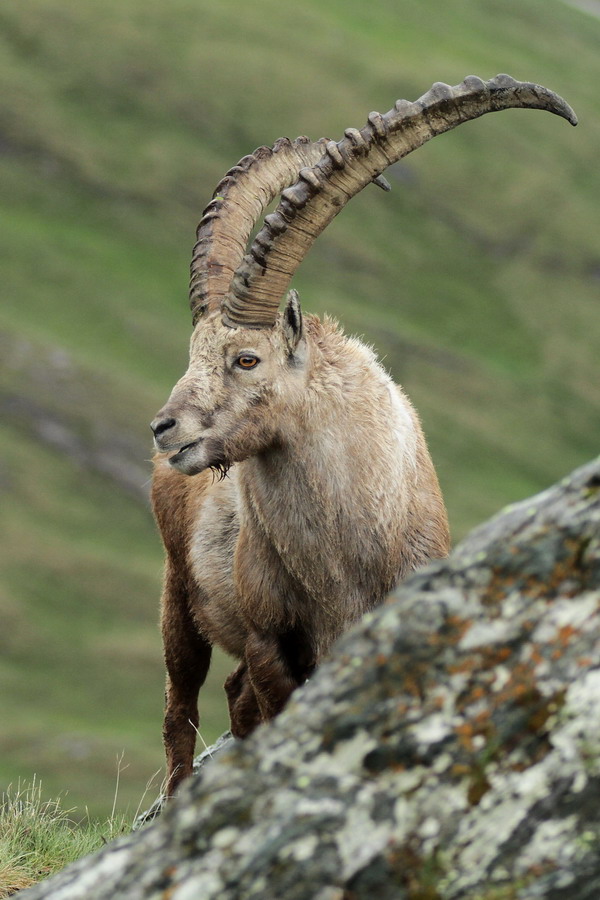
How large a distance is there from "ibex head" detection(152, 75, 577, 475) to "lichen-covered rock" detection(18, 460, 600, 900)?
17.8 ft

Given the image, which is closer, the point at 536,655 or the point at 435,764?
the point at 435,764

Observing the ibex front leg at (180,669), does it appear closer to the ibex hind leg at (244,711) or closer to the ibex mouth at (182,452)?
the ibex hind leg at (244,711)

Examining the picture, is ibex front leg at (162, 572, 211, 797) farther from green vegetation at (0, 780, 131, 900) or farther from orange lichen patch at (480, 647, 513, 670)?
orange lichen patch at (480, 647, 513, 670)

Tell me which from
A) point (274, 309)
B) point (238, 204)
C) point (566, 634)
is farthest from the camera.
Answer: point (238, 204)

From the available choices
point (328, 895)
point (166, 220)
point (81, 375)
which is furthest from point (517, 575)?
point (166, 220)

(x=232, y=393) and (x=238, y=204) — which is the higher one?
(x=238, y=204)

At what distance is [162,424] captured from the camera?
1024cm

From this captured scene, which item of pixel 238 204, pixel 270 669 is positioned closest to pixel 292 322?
pixel 238 204

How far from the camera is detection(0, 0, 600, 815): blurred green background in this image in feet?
366

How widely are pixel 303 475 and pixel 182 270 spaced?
481 feet

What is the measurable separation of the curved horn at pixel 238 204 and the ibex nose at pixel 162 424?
73.8 inches

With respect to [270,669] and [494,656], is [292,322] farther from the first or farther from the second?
[494,656]

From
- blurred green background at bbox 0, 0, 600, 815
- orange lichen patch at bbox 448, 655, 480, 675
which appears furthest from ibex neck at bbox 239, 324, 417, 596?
blurred green background at bbox 0, 0, 600, 815

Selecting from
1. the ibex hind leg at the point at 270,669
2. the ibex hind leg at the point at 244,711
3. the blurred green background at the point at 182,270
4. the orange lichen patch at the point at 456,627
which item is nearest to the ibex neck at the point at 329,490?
the ibex hind leg at the point at 270,669
